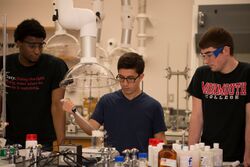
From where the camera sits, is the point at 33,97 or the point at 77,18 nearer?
the point at 77,18

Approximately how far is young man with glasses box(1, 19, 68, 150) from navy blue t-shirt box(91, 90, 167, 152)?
32cm

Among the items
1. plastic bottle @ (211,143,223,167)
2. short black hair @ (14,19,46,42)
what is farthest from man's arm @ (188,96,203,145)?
short black hair @ (14,19,46,42)

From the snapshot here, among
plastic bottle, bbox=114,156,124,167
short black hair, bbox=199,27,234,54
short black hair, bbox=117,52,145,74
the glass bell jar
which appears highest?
short black hair, bbox=199,27,234,54

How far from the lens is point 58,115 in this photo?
8.87ft

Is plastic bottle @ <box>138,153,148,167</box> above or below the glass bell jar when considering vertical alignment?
below

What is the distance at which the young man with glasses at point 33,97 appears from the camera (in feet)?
8.75

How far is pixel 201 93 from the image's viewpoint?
102 inches

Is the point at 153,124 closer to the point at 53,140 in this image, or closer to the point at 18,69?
the point at 53,140

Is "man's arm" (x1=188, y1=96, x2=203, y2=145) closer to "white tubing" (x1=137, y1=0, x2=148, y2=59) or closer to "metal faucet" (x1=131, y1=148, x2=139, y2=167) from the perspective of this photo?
"metal faucet" (x1=131, y1=148, x2=139, y2=167)

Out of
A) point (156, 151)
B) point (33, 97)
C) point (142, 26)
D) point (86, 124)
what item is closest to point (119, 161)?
point (156, 151)

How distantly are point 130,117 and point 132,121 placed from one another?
3cm

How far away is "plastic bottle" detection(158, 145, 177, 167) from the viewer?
1936 mm

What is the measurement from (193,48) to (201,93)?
67.0 inches

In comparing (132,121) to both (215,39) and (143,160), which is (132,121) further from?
(215,39)
